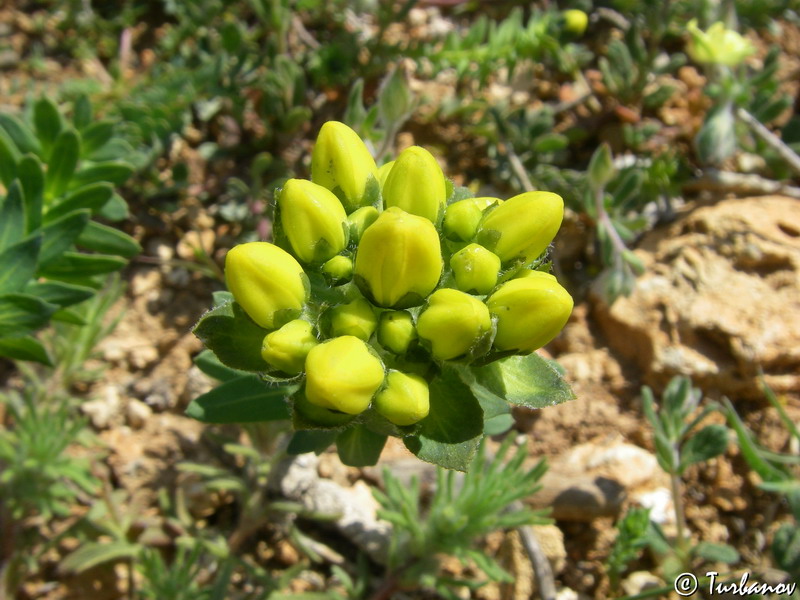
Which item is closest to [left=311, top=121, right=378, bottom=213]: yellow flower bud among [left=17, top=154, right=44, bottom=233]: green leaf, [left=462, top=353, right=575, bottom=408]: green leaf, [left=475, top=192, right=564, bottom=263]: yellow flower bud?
[left=475, top=192, right=564, bottom=263]: yellow flower bud

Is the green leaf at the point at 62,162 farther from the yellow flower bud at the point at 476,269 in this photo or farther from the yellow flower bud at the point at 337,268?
the yellow flower bud at the point at 476,269

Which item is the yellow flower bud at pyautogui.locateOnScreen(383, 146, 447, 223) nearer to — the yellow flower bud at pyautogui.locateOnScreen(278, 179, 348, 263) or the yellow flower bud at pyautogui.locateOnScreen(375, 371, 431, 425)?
the yellow flower bud at pyautogui.locateOnScreen(278, 179, 348, 263)

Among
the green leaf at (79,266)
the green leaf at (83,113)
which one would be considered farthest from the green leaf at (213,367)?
the green leaf at (83,113)

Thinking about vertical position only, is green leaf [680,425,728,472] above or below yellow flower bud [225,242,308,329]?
below

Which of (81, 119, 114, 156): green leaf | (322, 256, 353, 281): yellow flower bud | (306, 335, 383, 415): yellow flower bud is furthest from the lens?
(81, 119, 114, 156): green leaf

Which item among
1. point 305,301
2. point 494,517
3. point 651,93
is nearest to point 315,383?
point 305,301

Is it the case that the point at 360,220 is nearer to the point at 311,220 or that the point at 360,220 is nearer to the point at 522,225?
the point at 311,220
